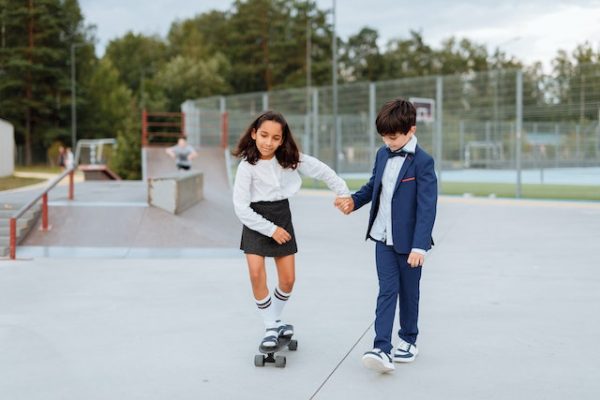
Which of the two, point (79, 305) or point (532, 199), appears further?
point (532, 199)

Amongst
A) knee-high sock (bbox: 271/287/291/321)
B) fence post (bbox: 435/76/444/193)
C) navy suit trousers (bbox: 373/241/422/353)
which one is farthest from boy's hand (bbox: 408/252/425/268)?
fence post (bbox: 435/76/444/193)

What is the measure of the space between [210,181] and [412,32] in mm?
70905

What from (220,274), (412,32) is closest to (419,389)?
(220,274)

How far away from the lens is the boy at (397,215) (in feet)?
13.6

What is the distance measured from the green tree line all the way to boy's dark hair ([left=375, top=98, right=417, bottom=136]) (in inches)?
583

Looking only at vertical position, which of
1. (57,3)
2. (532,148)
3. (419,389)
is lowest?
(419,389)

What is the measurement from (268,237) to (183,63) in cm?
6323

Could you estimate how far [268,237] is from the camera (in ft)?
14.5

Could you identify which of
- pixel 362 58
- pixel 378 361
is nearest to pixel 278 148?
pixel 378 361

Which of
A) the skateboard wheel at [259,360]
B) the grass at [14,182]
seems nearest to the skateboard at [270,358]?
the skateboard wheel at [259,360]

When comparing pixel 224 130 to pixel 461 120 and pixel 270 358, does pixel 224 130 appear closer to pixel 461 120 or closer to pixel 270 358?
pixel 461 120

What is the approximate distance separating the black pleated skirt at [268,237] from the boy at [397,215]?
1.71ft

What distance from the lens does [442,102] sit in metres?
21.0

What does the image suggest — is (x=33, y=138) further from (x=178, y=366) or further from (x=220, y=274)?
(x=178, y=366)
